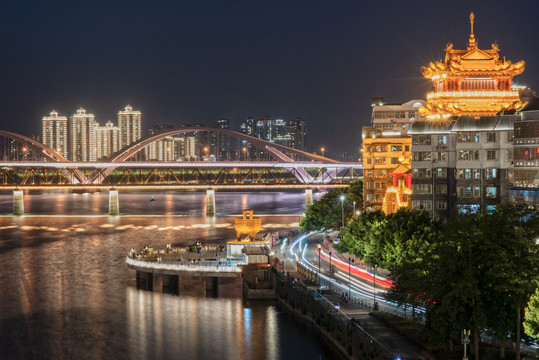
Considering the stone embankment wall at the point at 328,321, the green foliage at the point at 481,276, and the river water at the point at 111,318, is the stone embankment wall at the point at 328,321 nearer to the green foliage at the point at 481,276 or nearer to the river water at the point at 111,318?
the river water at the point at 111,318

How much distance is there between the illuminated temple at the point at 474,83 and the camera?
65.9 meters

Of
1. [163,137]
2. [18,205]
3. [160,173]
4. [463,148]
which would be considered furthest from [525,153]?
[163,137]

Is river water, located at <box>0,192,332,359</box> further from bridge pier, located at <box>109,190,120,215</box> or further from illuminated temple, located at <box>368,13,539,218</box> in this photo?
bridge pier, located at <box>109,190,120,215</box>

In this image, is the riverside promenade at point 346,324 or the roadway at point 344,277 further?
the roadway at point 344,277

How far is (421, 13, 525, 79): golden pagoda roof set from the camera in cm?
6625

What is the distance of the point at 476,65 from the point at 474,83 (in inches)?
67.0

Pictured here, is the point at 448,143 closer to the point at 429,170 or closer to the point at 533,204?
the point at 429,170

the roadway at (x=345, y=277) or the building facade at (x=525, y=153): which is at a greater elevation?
the building facade at (x=525, y=153)

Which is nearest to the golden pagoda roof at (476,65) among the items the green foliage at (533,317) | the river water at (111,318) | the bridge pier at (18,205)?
the river water at (111,318)

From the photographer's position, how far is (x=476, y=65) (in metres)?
67.0

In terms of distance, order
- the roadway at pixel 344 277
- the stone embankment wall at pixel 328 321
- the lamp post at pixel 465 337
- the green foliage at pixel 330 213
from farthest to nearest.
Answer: the green foliage at pixel 330 213, the roadway at pixel 344 277, the stone embankment wall at pixel 328 321, the lamp post at pixel 465 337

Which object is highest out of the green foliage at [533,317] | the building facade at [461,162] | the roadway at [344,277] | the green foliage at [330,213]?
the building facade at [461,162]

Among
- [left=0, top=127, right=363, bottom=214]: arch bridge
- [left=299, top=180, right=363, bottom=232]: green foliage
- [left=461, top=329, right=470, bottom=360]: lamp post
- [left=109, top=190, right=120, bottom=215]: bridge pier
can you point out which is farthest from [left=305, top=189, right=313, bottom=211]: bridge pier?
[left=461, top=329, right=470, bottom=360]: lamp post

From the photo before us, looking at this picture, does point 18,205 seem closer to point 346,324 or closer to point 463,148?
point 463,148
